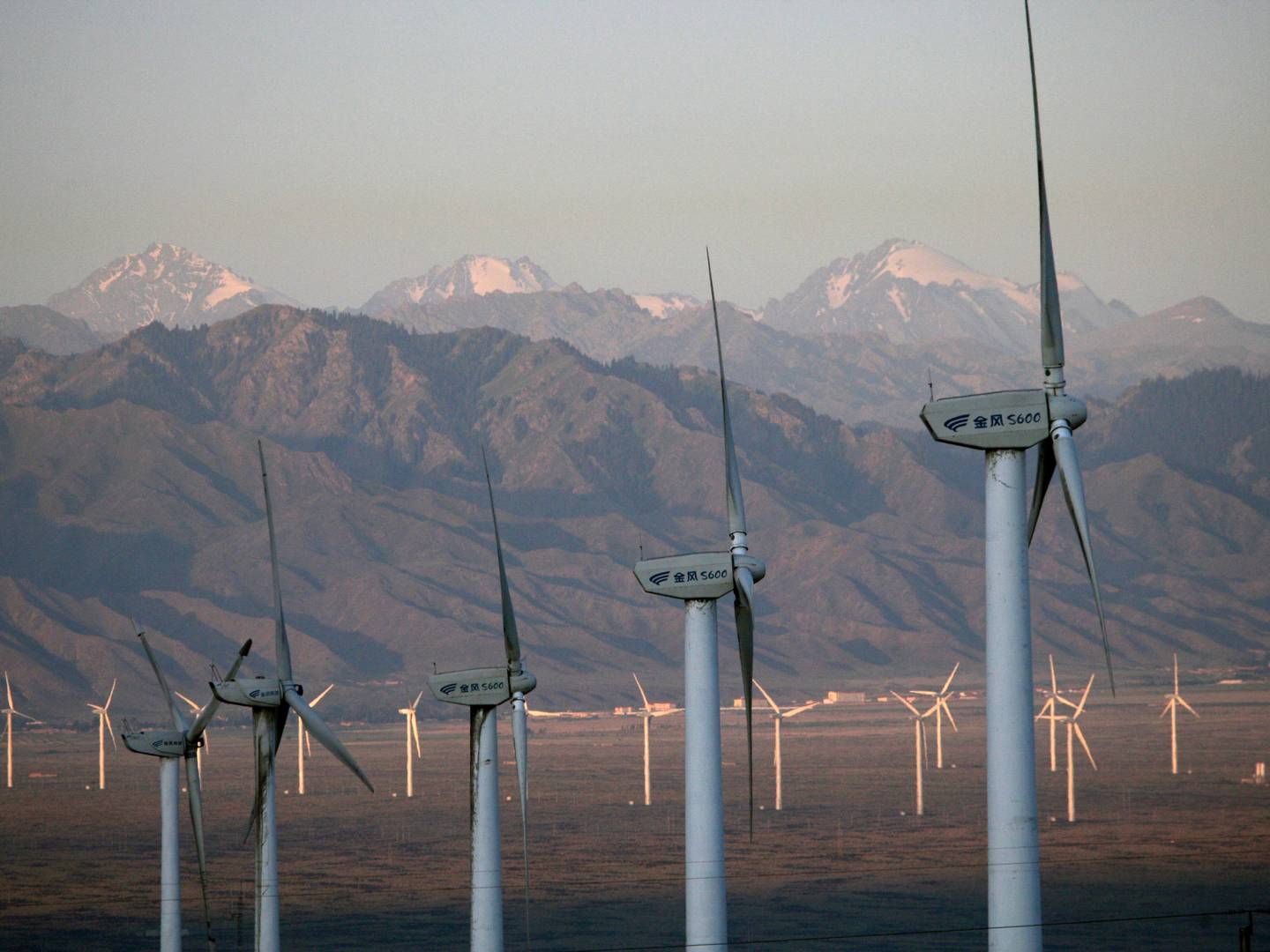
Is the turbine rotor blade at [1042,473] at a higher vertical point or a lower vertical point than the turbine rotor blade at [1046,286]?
lower

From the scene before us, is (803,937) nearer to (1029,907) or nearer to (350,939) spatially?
(350,939)

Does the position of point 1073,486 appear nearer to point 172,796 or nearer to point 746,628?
point 746,628

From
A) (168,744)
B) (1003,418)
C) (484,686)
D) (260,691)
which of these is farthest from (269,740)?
(1003,418)

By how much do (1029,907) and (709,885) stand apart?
1003 centimetres

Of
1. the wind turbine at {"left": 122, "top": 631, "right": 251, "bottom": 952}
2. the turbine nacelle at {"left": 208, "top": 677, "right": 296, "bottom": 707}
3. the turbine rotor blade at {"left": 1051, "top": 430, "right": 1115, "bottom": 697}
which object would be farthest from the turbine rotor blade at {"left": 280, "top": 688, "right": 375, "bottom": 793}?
the turbine rotor blade at {"left": 1051, "top": 430, "right": 1115, "bottom": 697}

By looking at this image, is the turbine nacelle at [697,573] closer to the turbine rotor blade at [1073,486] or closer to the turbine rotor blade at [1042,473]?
the turbine rotor blade at [1042,473]

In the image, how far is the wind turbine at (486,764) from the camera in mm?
51812

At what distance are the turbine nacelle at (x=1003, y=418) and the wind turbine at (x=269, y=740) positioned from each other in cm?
2297

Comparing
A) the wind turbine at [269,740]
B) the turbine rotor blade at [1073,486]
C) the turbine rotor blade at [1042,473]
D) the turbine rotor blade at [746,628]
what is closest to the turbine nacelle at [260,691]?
the wind turbine at [269,740]

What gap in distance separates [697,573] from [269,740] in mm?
18259

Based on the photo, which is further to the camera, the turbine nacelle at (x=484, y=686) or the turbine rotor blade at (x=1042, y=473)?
the turbine nacelle at (x=484, y=686)

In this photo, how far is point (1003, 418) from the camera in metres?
35.1

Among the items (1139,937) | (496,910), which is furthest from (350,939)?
(496,910)

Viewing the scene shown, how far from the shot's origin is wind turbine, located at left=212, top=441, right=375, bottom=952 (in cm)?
5550
